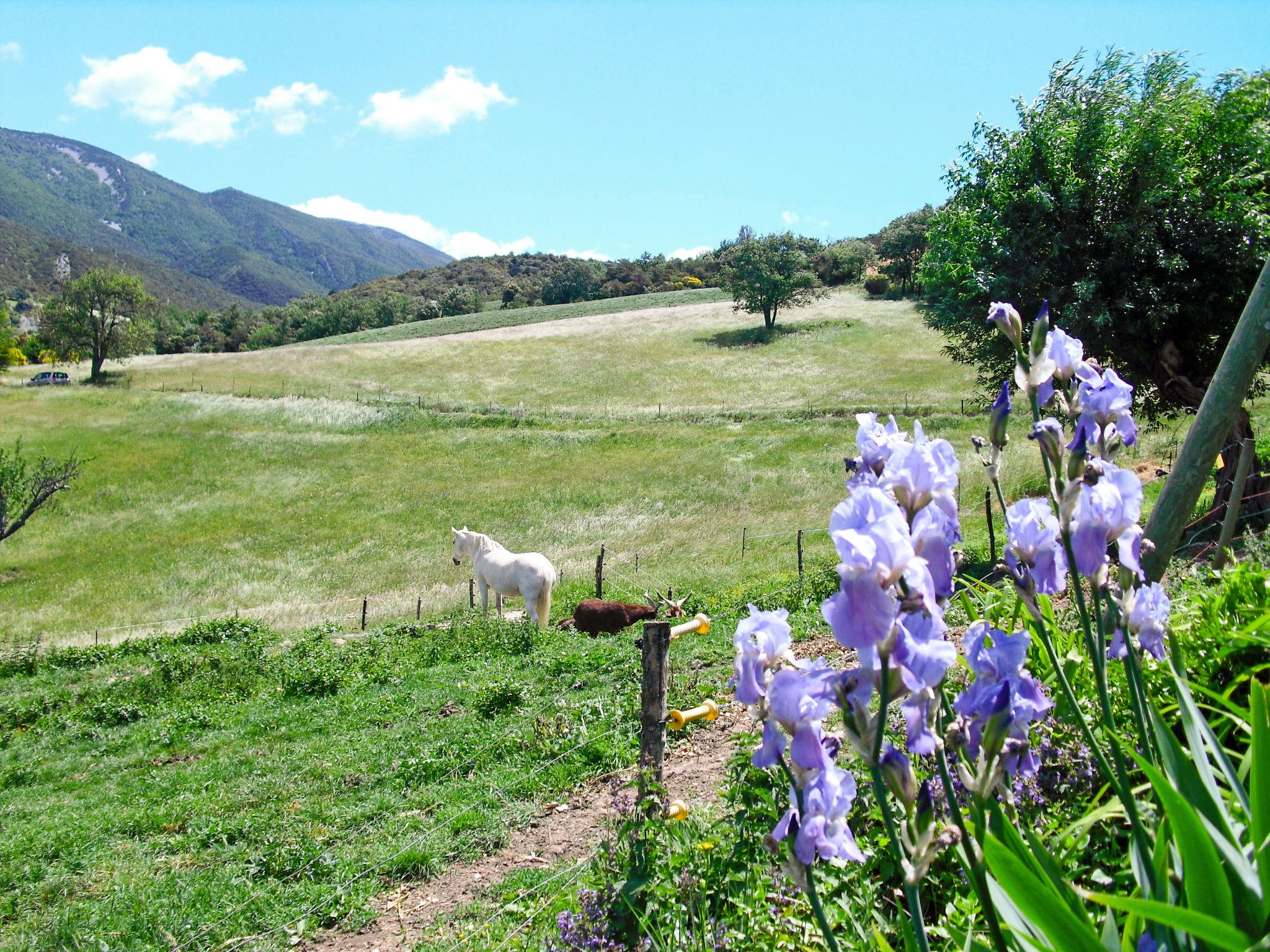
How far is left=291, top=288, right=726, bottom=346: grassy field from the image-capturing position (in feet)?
270

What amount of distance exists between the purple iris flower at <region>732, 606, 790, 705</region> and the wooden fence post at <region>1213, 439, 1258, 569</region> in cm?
664

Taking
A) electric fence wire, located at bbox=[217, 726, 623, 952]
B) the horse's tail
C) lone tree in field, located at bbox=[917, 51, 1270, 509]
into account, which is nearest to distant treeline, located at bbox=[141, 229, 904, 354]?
lone tree in field, located at bbox=[917, 51, 1270, 509]

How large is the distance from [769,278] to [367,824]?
63.9 m

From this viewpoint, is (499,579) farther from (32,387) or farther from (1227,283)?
(32,387)

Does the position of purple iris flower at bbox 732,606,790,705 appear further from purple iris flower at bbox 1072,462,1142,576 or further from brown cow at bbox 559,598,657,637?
brown cow at bbox 559,598,657,637

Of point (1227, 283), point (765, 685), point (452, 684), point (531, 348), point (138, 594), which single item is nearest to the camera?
point (765, 685)

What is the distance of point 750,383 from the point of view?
166ft

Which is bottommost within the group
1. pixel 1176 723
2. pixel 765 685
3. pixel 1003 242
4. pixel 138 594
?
pixel 138 594

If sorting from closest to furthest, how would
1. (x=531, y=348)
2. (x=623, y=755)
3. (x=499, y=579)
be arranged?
(x=623, y=755) → (x=499, y=579) → (x=531, y=348)

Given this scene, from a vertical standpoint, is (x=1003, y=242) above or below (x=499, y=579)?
above

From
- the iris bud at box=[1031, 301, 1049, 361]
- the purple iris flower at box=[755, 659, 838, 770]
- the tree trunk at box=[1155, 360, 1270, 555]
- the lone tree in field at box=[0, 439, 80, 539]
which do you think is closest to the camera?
the purple iris flower at box=[755, 659, 838, 770]

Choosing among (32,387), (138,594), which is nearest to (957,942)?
(138,594)

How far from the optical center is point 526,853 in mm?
5984

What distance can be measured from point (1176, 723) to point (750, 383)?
1874 inches
